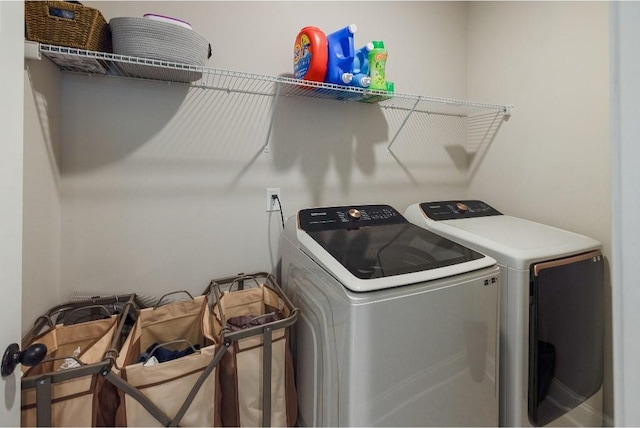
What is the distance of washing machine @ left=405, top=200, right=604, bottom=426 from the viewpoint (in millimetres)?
1339

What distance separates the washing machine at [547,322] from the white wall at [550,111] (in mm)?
174

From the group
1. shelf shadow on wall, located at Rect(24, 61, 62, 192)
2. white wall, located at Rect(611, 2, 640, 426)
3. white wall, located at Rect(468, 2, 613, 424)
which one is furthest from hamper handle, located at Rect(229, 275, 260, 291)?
white wall, located at Rect(468, 2, 613, 424)

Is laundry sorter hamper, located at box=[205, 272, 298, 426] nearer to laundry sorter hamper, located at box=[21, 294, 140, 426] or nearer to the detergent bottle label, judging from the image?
laundry sorter hamper, located at box=[21, 294, 140, 426]

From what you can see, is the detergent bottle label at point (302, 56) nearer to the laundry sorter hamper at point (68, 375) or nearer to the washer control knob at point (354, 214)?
the washer control knob at point (354, 214)

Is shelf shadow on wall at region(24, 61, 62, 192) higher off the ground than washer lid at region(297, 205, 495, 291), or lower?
higher

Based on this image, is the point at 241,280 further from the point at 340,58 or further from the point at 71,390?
the point at 340,58

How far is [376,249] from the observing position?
1.33 meters

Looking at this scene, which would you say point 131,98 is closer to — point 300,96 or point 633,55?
point 300,96

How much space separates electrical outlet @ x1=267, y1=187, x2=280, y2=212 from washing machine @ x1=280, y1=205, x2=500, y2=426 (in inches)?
15.7

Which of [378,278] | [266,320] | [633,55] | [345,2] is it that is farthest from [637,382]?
[345,2]

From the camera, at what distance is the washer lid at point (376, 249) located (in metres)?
1.10

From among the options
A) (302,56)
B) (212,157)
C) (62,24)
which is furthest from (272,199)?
(62,24)

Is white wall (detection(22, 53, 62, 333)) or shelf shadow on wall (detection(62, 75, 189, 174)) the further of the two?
shelf shadow on wall (detection(62, 75, 189, 174))

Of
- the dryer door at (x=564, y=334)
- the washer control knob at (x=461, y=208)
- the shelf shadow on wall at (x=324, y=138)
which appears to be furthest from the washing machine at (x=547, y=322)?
the shelf shadow on wall at (x=324, y=138)
